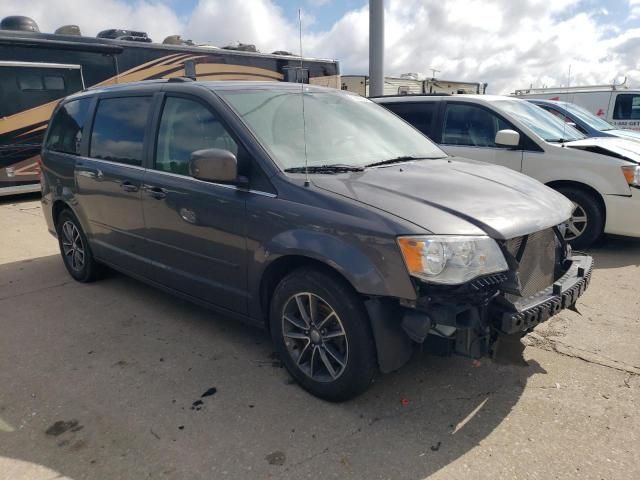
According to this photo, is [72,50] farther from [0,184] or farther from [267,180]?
[267,180]

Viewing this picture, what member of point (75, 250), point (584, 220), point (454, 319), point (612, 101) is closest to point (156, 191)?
point (75, 250)

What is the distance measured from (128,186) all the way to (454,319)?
9.04 ft

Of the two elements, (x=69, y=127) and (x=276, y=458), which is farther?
(x=69, y=127)

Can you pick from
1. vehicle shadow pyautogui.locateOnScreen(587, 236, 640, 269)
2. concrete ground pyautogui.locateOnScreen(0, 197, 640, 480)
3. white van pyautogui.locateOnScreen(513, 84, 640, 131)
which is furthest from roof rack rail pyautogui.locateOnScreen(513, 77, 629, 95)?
concrete ground pyautogui.locateOnScreen(0, 197, 640, 480)

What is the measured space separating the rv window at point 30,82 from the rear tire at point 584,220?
9.23 meters

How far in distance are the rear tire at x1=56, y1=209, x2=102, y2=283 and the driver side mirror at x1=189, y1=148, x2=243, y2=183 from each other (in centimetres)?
238

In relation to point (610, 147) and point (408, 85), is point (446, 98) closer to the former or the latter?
point (610, 147)

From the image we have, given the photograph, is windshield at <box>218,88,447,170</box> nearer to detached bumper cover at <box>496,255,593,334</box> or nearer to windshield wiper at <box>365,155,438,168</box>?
windshield wiper at <box>365,155,438,168</box>

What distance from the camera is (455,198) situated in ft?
9.07

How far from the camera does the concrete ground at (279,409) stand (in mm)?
2404

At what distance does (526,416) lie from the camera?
271 centimetres

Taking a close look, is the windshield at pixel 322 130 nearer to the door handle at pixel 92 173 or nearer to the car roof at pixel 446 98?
the door handle at pixel 92 173

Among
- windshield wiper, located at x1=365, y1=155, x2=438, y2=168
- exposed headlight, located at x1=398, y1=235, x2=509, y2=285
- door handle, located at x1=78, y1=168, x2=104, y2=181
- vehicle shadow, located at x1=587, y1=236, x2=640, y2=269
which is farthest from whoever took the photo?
vehicle shadow, located at x1=587, y1=236, x2=640, y2=269

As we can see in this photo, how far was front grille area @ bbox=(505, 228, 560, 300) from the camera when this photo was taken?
2.66m
